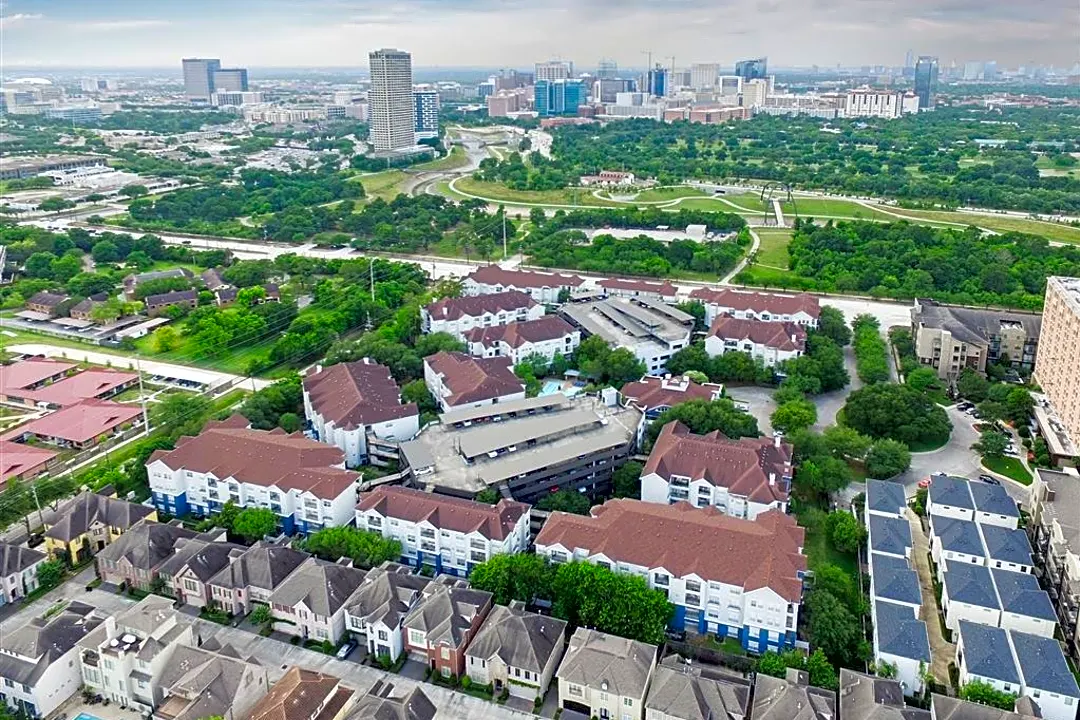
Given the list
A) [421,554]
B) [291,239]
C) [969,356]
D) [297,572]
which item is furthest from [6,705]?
[291,239]

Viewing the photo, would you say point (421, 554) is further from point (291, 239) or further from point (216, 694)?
point (291, 239)

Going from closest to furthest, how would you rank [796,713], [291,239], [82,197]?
[796,713] < [291,239] < [82,197]

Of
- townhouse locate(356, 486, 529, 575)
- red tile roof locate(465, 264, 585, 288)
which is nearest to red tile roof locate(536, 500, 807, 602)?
townhouse locate(356, 486, 529, 575)

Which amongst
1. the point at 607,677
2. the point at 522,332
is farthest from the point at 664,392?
the point at 607,677

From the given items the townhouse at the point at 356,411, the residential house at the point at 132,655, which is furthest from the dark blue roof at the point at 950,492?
the residential house at the point at 132,655

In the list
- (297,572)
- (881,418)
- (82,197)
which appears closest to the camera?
(297,572)

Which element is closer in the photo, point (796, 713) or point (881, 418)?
point (796, 713)

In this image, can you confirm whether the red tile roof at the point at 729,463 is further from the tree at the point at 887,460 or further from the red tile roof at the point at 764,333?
the red tile roof at the point at 764,333

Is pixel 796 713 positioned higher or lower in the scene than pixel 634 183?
lower

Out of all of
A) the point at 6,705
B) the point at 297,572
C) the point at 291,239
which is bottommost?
the point at 6,705
